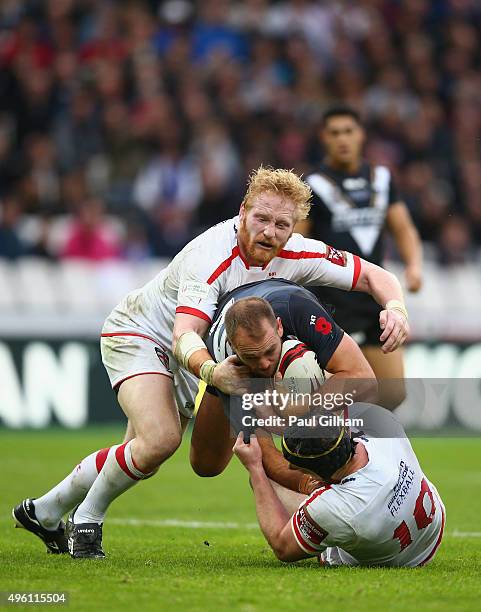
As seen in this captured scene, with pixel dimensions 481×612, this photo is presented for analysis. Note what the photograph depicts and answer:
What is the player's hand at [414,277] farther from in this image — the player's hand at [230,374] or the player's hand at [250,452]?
the player's hand at [230,374]

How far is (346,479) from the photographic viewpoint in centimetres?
581

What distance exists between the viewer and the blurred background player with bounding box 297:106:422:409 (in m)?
9.15

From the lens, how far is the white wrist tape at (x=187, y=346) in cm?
602

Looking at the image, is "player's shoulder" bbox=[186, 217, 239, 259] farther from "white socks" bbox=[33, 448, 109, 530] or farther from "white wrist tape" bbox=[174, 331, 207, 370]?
"white socks" bbox=[33, 448, 109, 530]

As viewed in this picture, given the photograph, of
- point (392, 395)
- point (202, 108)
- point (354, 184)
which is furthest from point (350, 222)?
point (202, 108)

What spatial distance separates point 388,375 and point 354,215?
49.7 inches

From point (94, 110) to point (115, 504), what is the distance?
7.86m

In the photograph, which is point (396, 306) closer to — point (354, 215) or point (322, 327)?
point (322, 327)

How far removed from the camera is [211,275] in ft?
21.0

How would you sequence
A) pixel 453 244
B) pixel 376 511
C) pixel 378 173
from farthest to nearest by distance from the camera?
1. pixel 453 244
2. pixel 378 173
3. pixel 376 511

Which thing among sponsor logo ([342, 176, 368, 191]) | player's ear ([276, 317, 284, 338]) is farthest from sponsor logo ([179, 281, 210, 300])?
sponsor logo ([342, 176, 368, 191])

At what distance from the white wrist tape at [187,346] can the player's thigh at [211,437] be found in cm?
48

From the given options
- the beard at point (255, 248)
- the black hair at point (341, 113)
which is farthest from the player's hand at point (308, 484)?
the black hair at point (341, 113)

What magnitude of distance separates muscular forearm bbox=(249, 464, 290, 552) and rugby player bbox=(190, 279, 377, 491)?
0.25 meters
